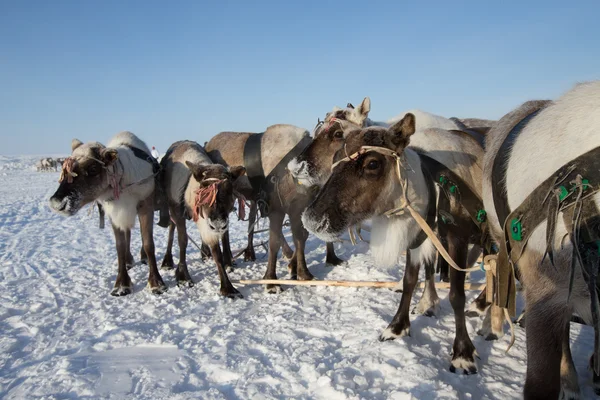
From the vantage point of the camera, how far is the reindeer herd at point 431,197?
1884 millimetres

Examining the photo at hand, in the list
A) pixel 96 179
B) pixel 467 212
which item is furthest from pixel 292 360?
pixel 96 179

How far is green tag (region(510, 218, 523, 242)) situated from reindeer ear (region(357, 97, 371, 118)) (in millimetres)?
3276

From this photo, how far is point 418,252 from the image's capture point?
3648 mm

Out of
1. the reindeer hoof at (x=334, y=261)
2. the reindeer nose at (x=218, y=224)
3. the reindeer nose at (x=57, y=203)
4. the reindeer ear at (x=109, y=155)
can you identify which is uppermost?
the reindeer ear at (x=109, y=155)

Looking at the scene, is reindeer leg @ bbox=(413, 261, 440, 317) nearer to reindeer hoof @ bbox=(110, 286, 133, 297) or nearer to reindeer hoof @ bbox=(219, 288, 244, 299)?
reindeer hoof @ bbox=(219, 288, 244, 299)

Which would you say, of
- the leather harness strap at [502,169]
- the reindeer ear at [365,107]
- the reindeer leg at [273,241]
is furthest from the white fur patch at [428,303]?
the reindeer ear at [365,107]

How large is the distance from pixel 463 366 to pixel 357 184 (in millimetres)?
1803

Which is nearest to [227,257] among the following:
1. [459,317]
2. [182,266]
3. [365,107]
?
[182,266]

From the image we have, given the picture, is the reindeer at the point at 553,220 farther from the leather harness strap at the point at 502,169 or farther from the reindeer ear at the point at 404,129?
the reindeer ear at the point at 404,129

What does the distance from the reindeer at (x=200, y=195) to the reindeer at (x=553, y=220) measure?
11.2ft

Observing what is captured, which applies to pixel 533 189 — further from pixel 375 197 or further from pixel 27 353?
pixel 27 353

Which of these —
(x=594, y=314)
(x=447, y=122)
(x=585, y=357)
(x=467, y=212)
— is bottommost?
(x=585, y=357)

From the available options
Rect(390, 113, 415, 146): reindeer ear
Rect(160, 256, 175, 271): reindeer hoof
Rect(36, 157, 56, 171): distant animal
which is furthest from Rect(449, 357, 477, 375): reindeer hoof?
Rect(36, 157, 56, 171): distant animal

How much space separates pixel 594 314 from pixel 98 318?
4.68 meters
